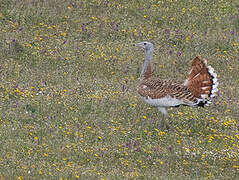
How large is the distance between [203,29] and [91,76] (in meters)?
6.03

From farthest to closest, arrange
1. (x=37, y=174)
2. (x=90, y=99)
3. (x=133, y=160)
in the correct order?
(x=90, y=99), (x=133, y=160), (x=37, y=174)

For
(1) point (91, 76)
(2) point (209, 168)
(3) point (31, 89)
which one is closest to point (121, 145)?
(2) point (209, 168)

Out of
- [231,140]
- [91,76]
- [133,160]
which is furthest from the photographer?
[91,76]

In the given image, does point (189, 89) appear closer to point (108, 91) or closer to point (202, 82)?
point (202, 82)

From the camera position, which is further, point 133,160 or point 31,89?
point 31,89

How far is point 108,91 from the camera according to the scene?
1520cm

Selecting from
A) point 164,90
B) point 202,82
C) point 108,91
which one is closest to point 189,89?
point 202,82

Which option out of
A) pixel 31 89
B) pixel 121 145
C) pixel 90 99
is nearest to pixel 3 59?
pixel 31 89

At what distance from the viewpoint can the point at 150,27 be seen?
20391mm

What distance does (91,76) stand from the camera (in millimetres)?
16672

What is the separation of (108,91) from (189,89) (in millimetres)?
3177

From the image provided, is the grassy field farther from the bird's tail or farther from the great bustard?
the bird's tail

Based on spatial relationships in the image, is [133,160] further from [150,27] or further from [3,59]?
[150,27]

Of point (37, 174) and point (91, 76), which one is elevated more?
point (37, 174)
